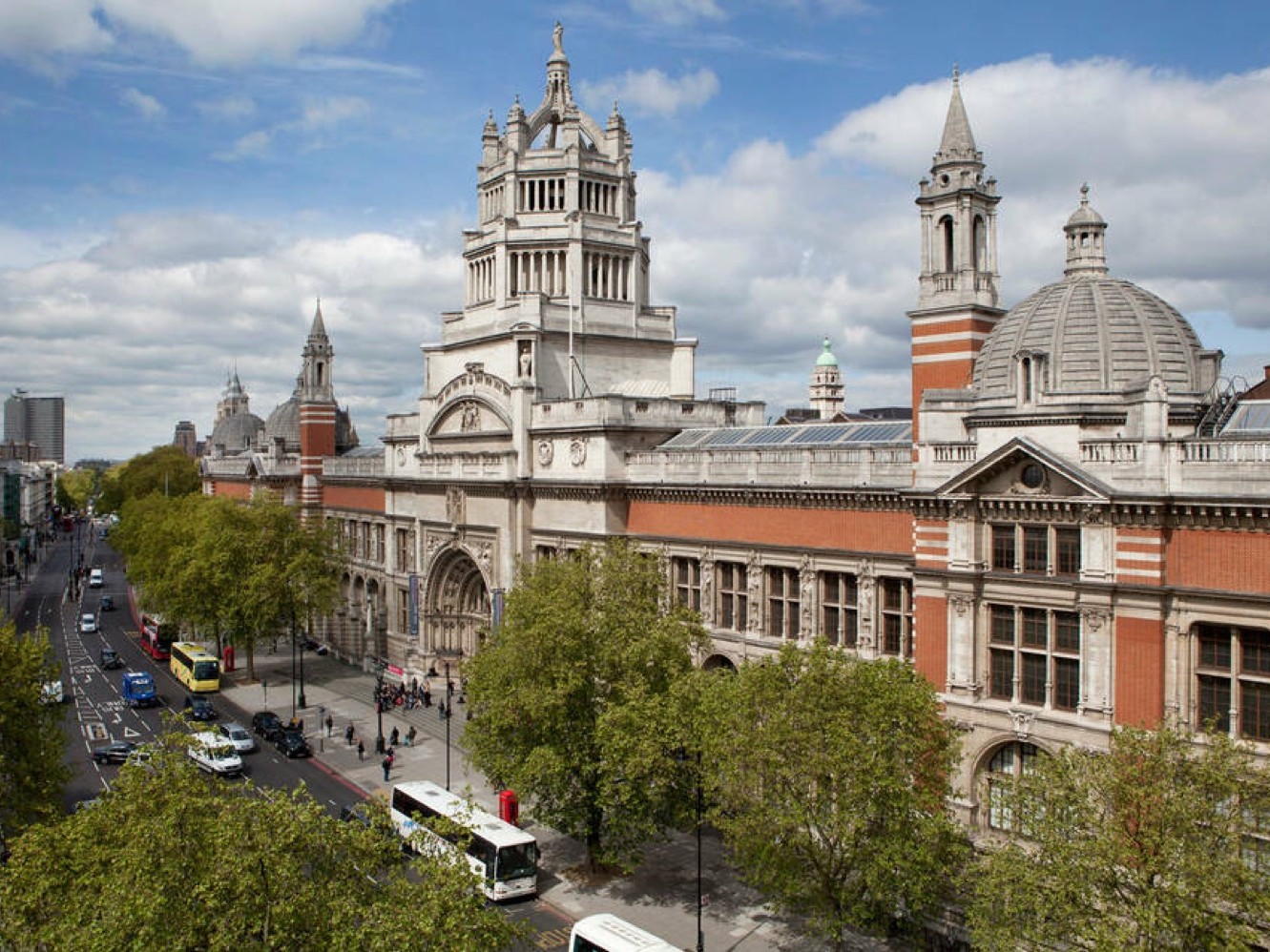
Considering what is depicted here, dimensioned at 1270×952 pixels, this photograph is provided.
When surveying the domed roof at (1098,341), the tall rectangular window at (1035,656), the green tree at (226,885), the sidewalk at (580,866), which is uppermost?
the domed roof at (1098,341)

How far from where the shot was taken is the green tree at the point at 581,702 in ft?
111

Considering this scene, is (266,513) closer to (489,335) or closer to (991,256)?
(489,335)

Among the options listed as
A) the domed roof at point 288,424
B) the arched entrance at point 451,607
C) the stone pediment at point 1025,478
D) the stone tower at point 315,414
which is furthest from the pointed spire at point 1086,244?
the domed roof at point 288,424

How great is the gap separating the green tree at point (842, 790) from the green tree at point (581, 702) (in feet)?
16.9

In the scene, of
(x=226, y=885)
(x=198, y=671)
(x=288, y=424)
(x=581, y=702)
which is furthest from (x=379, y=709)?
(x=288, y=424)

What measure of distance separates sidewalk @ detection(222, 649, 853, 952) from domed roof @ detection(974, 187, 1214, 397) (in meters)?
18.3

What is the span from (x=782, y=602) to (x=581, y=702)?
36.3ft

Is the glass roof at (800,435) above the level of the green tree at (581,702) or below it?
above

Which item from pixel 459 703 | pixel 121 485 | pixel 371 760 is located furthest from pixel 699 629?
pixel 121 485

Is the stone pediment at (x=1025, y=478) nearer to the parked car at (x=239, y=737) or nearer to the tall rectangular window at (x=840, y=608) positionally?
the tall rectangular window at (x=840, y=608)

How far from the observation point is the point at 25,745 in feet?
107

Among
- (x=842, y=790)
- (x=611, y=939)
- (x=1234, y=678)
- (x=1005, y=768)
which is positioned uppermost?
(x=1234, y=678)

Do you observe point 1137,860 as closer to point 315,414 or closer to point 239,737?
point 239,737

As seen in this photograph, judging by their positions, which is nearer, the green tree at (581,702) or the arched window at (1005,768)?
the arched window at (1005,768)
